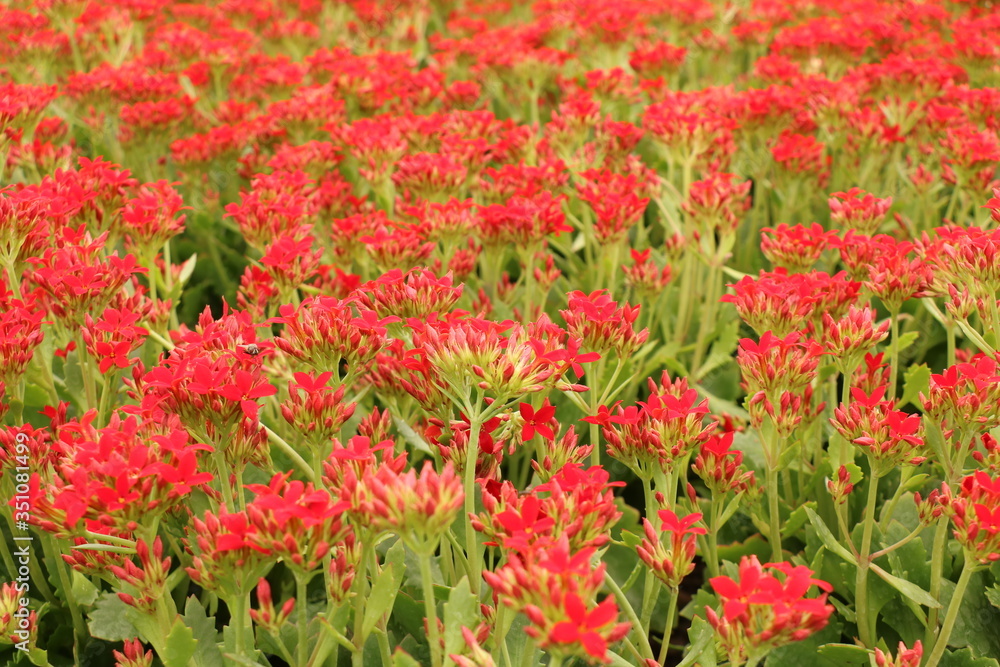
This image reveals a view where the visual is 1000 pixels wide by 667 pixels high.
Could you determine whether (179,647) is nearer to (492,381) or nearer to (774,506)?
(492,381)

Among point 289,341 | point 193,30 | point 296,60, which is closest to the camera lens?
point 289,341

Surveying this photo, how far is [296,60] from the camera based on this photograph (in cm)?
562

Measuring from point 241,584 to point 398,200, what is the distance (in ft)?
5.77

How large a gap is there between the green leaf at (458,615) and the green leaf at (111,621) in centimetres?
88

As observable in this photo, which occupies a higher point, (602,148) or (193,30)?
(193,30)

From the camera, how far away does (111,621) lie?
6.72ft

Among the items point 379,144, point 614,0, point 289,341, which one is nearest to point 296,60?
point 614,0

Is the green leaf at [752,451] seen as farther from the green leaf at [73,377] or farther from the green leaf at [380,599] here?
the green leaf at [73,377]

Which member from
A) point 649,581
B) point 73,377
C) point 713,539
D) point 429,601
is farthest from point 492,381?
point 73,377

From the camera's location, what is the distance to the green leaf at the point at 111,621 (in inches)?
79.0

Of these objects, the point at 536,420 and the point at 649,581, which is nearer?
the point at 536,420

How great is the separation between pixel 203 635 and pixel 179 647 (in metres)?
Result: 0.24

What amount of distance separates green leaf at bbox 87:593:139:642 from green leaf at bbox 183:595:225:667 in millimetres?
197

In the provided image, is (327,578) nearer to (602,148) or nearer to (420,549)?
(420,549)
